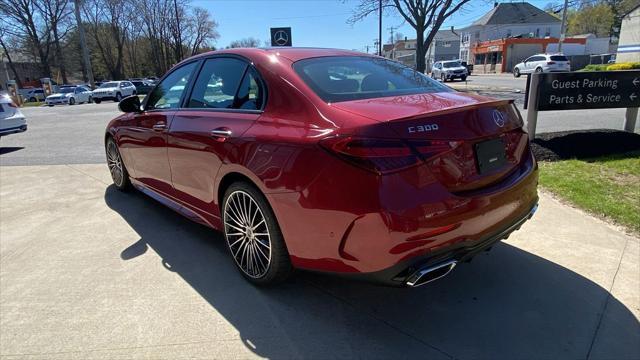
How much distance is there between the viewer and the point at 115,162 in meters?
5.40

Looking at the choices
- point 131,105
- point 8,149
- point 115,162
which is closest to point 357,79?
point 131,105

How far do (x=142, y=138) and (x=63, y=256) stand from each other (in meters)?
1.32

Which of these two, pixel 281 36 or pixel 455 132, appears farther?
pixel 281 36

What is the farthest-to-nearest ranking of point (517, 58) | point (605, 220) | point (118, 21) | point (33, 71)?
point (33, 71)
point (118, 21)
point (517, 58)
point (605, 220)

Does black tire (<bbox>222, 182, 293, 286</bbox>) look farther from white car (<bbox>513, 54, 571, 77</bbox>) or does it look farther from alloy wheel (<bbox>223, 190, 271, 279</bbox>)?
white car (<bbox>513, 54, 571, 77</bbox>)

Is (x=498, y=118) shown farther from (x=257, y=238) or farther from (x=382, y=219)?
(x=257, y=238)

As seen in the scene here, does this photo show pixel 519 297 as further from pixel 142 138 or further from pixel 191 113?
pixel 142 138

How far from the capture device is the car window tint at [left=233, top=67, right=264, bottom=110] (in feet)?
9.52

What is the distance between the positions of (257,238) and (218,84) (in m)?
1.34

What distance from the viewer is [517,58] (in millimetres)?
55000

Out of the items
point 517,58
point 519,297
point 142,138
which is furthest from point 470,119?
point 517,58

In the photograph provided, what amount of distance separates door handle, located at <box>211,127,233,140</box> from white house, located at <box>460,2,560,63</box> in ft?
255

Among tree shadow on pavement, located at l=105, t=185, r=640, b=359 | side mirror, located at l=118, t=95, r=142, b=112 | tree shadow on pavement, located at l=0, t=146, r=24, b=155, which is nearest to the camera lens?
tree shadow on pavement, located at l=105, t=185, r=640, b=359

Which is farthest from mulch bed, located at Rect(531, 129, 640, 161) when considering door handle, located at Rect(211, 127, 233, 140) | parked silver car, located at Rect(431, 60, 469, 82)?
parked silver car, located at Rect(431, 60, 469, 82)
